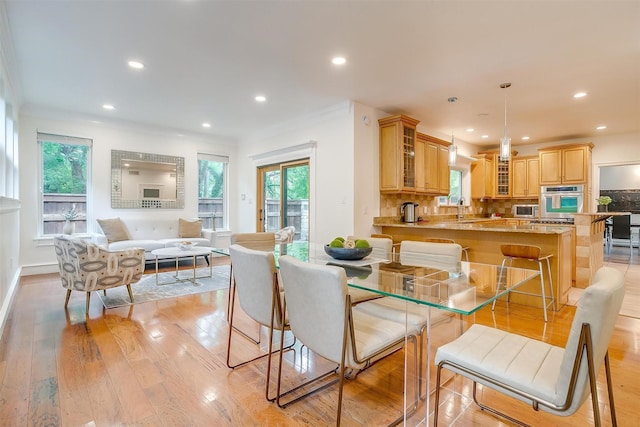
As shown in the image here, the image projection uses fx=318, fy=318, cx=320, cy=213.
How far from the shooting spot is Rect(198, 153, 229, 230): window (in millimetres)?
6891

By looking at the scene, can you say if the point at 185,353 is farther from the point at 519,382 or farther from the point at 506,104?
the point at 506,104

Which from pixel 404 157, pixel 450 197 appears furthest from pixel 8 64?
pixel 450 197

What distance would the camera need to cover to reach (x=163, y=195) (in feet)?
20.6

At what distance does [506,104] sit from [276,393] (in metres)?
4.70

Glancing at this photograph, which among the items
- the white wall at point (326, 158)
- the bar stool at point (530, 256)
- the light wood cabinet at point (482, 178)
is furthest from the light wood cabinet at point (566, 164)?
the white wall at point (326, 158)

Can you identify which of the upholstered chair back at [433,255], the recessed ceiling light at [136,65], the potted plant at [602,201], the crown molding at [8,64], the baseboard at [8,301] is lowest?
the baseboard at [8,301]

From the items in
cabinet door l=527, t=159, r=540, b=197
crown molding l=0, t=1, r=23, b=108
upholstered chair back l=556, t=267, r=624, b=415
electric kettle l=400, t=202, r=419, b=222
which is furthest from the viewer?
cabinet door l=527, t=159, r=540, b=197

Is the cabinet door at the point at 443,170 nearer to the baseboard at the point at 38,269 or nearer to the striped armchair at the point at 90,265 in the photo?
the striped armchair at the point at 90,265

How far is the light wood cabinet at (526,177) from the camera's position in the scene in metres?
6.82

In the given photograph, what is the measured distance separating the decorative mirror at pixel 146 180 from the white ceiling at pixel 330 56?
1005 mm

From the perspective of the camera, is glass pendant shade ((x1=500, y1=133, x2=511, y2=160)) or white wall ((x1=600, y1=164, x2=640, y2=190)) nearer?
glass pendant shade ((x1=500, y1=133, x2=511, y2=160))

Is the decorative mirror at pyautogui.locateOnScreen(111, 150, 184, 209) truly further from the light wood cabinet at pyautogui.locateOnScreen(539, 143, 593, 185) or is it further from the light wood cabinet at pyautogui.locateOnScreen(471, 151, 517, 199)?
the light wood cabinet at pyautogui.locateOnScreen(539, 143, 593, 185)

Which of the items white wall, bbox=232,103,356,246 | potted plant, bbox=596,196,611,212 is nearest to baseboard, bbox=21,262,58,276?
white wall, bbox=232,103,356,246

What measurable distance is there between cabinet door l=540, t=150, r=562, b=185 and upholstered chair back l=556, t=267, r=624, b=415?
6.46 m
